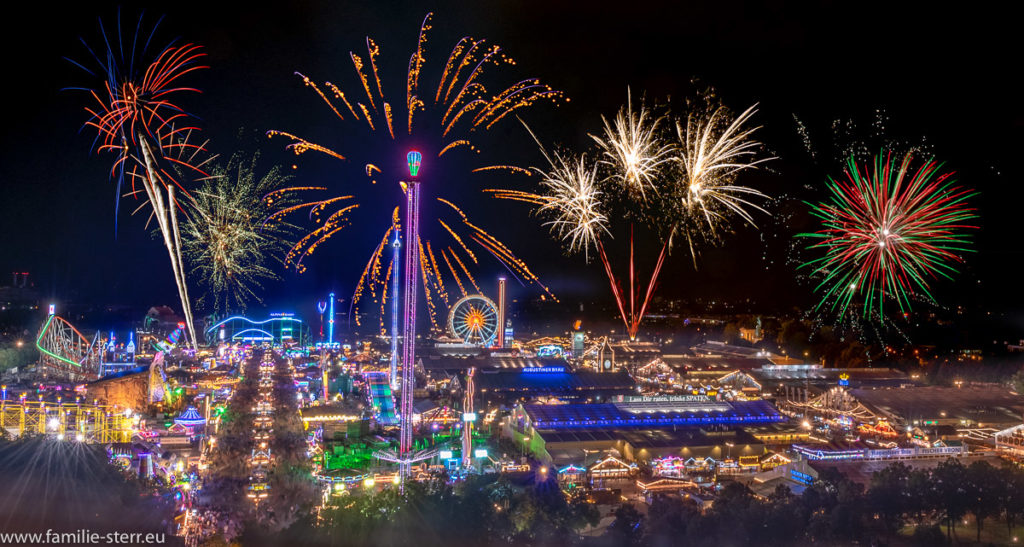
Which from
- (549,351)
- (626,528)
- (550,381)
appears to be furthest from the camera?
(549,351)

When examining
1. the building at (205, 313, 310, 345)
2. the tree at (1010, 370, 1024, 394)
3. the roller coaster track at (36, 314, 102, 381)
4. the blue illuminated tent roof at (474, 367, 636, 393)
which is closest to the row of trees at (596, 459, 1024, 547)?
the blue illuminated tent roof at (474, 367, 636, 393)

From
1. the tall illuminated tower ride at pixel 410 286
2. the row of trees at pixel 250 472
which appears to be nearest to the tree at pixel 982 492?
the tall illuminated tower ride at pixel 410 286

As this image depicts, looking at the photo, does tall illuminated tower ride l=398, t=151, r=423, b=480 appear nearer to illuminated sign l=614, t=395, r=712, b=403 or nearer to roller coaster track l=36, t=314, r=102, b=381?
illuminated sign l=614, t=395, r=712, b=403

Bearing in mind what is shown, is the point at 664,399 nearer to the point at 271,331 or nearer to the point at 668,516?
the point at 668,516

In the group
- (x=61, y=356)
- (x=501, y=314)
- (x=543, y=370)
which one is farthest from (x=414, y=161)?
(x=501, y=314)

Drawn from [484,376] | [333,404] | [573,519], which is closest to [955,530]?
[573,519]

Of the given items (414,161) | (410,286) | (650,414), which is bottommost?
(650,414)

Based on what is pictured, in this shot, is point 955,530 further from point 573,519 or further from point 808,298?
point 808,298
